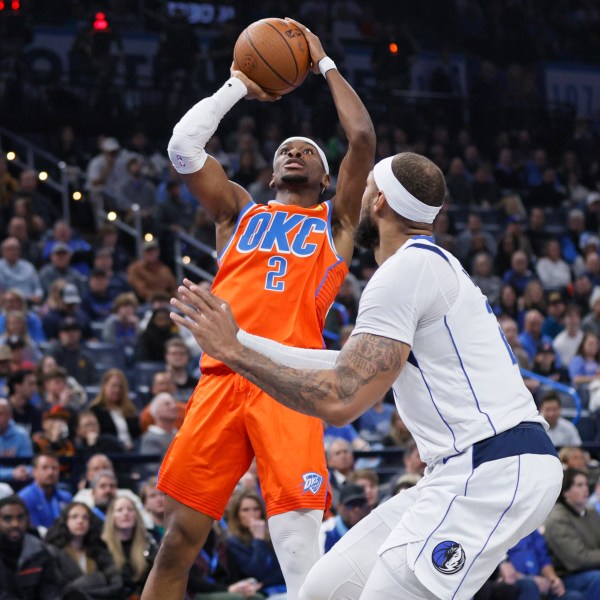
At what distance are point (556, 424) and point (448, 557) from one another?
332 inches

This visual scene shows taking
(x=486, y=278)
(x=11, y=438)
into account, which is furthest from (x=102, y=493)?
(x=486, y=278)

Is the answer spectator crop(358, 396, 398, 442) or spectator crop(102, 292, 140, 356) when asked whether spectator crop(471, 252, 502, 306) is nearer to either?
spectator crop(358, 396, 398, 442)

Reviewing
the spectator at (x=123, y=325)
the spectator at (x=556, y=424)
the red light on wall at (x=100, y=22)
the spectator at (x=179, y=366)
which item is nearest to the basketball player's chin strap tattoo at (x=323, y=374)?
the spectator at (x=179, y=366)

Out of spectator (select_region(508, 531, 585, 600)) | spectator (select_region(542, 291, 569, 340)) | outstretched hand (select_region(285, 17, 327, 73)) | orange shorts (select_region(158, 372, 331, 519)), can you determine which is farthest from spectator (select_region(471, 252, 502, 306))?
orange shorts (select_region(158, 372, 331, 519))

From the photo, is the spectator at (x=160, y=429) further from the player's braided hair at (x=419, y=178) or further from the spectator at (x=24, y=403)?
the player's braided hair at (x=419, y=178)

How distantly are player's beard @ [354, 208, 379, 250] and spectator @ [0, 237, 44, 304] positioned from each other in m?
9.21

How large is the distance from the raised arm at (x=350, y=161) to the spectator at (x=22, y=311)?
675 centimetres

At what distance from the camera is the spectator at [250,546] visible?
929 centimetres

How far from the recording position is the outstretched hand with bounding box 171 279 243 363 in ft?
14.1

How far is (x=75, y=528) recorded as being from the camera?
8891 mm

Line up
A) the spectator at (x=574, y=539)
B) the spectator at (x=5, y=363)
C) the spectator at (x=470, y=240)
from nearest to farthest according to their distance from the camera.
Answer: the spectator at (x=574, y=539)
the spectator at (x=5, y=363)
the spectator at (x=470, y=240)

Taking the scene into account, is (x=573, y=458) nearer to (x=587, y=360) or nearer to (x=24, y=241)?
(x=587, y=360)

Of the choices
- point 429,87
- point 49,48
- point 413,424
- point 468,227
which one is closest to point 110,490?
point 413,424

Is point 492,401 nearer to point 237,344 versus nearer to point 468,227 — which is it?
point 237,344
